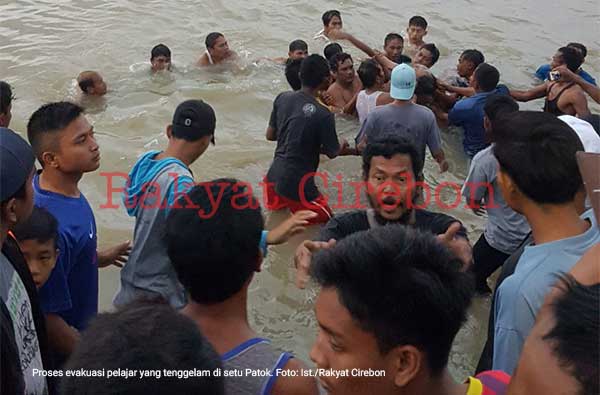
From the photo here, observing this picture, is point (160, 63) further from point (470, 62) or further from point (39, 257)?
point (39, 257)

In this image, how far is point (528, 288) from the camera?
7.18ft

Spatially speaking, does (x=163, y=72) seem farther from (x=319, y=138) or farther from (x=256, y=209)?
→ (x=256, y=209)

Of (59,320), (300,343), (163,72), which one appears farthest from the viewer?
(163,72)

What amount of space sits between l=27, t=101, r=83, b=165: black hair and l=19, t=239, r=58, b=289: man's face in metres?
0.70

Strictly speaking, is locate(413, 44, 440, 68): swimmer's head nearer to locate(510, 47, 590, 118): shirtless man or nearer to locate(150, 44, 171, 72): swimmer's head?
locate(510, 47, 590, 118): shirtless man

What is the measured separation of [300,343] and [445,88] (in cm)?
409

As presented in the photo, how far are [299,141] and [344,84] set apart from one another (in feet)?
7.44

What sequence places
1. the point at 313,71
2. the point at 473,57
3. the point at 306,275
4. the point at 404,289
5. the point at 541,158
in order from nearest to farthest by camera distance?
1. the point at 404,289
2. the point at 541,158
3. the point at 306,275
4. the point at 313,71
5. the point at 473,57

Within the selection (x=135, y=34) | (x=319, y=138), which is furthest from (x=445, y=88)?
(x=135, y=34)

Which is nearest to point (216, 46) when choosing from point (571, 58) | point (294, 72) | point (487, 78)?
point (294, 72)

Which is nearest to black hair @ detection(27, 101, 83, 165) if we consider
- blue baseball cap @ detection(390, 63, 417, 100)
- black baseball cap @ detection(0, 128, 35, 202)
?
black baseball cap @ detection(0, 128, 35, 202)

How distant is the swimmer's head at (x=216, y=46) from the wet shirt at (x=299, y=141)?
381 centimetres

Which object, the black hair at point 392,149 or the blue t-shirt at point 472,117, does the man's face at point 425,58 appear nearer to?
the blue t-shirt at point 472,117

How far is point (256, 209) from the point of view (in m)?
2.41
